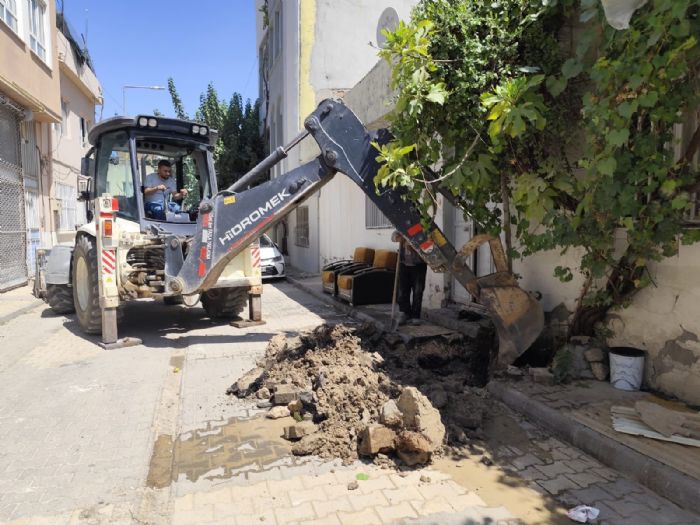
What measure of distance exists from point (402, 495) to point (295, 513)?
670 mm

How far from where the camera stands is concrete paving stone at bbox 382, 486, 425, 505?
3077mm

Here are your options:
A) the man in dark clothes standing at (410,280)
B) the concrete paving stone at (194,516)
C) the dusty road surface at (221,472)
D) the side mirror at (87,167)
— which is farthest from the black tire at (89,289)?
the concrete paving stone at (194,516)

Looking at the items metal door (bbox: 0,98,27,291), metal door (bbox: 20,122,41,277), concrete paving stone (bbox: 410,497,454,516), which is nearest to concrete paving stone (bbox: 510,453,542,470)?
concrete paving stone (bbox: 410,497,454,516)

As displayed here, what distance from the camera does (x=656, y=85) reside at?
10.9ft

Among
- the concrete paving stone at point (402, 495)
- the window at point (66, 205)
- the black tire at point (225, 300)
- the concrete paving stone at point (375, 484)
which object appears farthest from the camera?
the window at point (66, 205)

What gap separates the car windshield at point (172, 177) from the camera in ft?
24.0

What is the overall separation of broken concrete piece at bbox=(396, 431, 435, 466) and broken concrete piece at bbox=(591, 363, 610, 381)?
7.15 feet

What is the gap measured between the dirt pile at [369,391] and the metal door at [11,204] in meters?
9.79

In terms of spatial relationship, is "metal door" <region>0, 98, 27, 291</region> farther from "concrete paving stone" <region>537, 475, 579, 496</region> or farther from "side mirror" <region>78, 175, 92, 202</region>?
"concrete paving stone" <region>537, 475, 579, 496</region>

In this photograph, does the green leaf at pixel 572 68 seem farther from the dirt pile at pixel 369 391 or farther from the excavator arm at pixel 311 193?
the dirt pile at pixel 369 391

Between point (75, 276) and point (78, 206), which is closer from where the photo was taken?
point (75, 276)

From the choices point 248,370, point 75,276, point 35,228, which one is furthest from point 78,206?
point 248,370

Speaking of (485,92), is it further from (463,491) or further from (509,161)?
(463,491)

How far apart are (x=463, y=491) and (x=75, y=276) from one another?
284 inches
